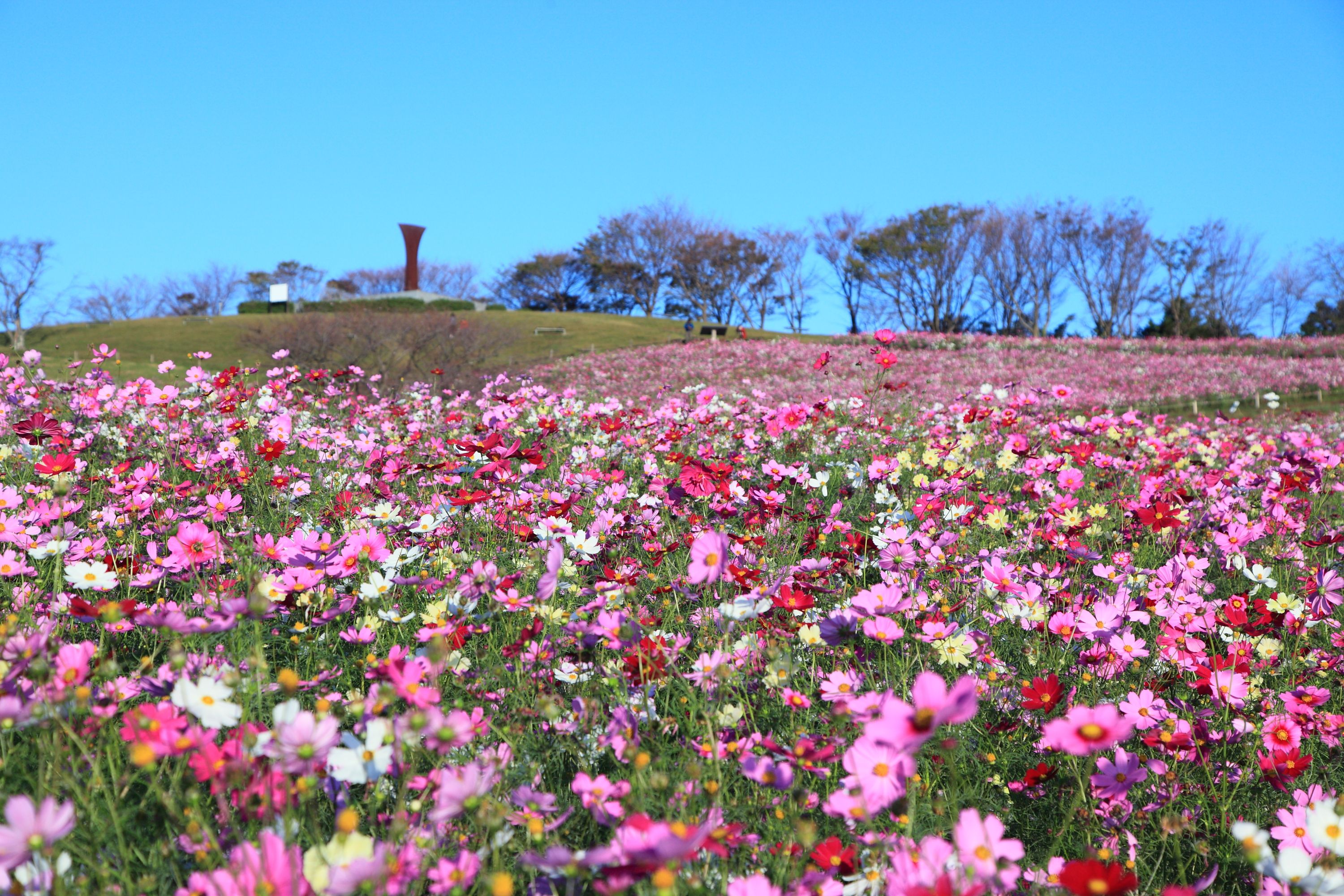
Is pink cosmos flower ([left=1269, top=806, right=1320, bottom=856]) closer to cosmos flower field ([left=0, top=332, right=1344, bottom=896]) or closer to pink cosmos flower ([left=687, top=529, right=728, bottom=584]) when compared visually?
cosmos flower field ([left=0, top=332, right=1344, bottom=896])

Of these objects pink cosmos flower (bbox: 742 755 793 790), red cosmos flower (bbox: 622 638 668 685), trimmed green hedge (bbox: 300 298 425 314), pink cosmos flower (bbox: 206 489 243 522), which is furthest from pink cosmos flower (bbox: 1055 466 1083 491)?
trimmed green hedge (bbox: 300 298 425 314)

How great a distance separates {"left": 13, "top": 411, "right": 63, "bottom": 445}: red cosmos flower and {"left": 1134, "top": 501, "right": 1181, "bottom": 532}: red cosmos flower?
13.3ft

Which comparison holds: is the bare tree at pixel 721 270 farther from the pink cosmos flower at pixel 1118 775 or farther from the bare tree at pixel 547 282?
the pink cosmos flower at pixel 1118 775

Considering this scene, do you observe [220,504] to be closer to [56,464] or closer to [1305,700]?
[56,464]

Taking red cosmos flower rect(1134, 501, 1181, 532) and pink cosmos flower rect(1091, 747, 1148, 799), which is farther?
red cosmos flower rect(1134, 501, 1181, 532)

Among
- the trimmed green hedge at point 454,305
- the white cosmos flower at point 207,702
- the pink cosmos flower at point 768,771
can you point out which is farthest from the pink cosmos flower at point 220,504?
the trimmed green hedge at point 454,305

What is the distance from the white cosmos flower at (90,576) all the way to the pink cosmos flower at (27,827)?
98 cm

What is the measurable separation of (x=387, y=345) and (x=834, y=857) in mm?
14514

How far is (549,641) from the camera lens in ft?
6.30

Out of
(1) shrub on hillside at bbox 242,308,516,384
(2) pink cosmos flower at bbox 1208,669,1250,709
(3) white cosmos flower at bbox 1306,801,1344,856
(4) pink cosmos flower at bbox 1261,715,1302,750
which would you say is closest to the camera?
(3) white cosmos flower at bbox 1306,801,1344,856

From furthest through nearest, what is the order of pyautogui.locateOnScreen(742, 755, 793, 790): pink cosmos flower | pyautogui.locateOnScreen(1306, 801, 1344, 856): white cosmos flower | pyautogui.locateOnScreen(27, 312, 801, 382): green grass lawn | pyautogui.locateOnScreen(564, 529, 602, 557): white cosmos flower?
pyautogui.locateOnScreen(27, 312, 801, 382): green grass lawn < pyautogui.locateOnScreen(564, 529, 602, 557): white cosmos flower < pyautogui.locateOnScreen(742, 755, 793, 790): pink cosmos flower < pyautogui.locateOnScreen(1306, 801, 1344, 856): white cosmos flower

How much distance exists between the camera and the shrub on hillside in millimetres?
14023

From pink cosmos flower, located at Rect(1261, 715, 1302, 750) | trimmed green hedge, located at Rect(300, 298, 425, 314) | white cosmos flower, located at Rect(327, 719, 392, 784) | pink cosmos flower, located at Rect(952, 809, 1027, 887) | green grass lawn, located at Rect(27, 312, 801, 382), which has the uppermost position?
trimmed green hedge, located at Rect(300, 298, 425, 314)

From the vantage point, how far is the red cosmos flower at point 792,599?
1.94m
